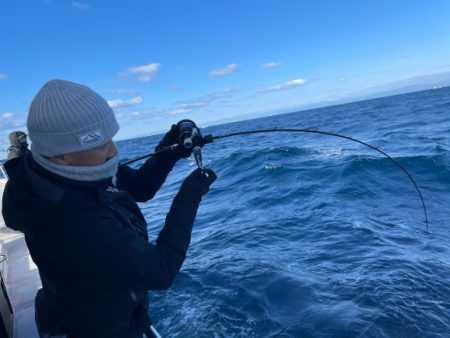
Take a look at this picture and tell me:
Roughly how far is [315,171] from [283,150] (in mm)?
5817

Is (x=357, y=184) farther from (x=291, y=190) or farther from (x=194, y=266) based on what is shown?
(x=194, y=266)

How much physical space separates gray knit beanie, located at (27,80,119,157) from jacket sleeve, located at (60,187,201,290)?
0.39m

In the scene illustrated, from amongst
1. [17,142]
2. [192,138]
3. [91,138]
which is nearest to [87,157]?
[91,138]

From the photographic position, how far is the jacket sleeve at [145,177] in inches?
113

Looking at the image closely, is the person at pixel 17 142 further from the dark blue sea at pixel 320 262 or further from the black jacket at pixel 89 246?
the dark blue sea at pixel 320 262

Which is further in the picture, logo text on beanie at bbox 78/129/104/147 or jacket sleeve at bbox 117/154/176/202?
jacket sleeve at bbox 117/154/176/202

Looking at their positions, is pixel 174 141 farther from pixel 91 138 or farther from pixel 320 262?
pixel 320 262

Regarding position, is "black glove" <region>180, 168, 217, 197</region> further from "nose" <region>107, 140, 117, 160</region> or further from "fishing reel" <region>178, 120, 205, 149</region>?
"nose" <region>107, 140, 117, 160</region>

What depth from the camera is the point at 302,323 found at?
4164mm

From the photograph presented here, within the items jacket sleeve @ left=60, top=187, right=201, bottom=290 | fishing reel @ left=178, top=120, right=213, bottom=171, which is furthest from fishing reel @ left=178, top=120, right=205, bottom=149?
jacket sleeve @ left=60, top=187, right=201, bottom=290

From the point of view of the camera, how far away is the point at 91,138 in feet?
5.71

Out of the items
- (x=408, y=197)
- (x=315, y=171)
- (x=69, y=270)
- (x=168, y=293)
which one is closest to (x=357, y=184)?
(x=408, y=197)

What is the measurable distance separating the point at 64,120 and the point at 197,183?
34.1 inches

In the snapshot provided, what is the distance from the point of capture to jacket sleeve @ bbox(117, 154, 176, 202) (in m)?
2.87
